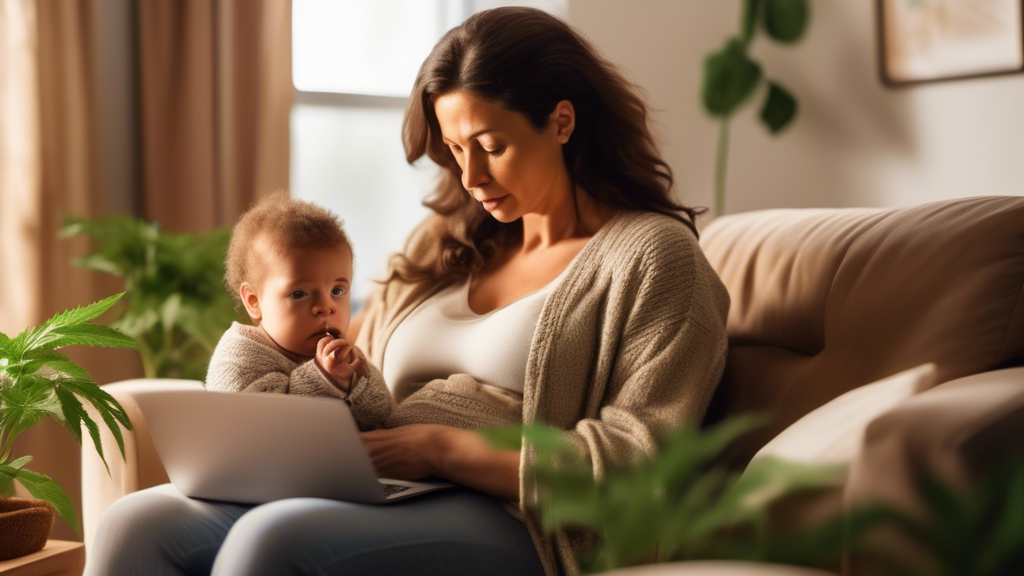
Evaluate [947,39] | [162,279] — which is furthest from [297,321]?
[947,39]

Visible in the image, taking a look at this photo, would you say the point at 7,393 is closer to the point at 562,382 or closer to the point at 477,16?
the point at 562,382

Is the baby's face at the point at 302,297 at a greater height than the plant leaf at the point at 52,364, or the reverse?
the baby's face at the point at 302,297

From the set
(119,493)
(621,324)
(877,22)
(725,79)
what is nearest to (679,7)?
(725,79)

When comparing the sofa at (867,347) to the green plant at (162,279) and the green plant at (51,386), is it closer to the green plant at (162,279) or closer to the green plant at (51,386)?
the green plant at (51,386)

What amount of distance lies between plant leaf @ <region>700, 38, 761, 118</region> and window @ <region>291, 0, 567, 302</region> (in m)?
0.84

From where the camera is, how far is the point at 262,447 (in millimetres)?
1063

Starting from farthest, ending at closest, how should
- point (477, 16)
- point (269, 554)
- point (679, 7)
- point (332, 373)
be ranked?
1. point (679, 7)
2. point (477, 16)
3. point (332, 373)
4. point (269, 554)

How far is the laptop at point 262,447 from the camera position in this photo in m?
1.00

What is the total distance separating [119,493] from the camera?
1490mm

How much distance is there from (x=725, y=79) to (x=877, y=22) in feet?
1.43

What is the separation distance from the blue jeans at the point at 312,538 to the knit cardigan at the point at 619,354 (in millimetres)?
64

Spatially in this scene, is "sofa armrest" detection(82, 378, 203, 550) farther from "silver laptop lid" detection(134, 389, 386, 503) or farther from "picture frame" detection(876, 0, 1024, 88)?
"picture frame" detection(876, 0, 1024, 88)

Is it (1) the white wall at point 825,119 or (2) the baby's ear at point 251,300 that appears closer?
(2) the baby's ear at point 251,300

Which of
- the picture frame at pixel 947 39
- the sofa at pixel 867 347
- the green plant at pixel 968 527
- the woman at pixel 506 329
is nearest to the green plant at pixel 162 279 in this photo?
the sofa at pixel 867 347
